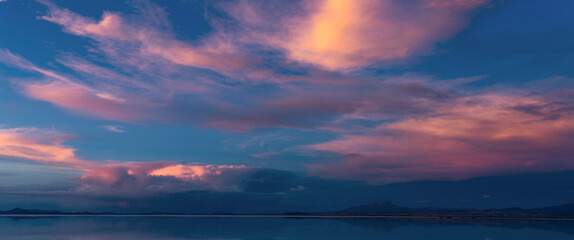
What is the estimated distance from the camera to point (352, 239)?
59281 millimetres

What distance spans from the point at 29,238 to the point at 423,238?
5539cm

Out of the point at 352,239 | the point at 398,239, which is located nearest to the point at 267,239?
the point at 352,239

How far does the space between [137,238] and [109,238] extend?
13.4 ft

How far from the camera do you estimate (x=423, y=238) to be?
2409 inches

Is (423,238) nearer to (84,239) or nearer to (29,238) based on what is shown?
(84,239)

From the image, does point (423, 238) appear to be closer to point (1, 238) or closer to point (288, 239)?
point (288, 239)

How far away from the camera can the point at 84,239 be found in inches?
2382

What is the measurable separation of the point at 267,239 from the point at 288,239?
291cm

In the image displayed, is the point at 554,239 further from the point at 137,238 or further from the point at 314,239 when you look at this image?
the point at 137,238

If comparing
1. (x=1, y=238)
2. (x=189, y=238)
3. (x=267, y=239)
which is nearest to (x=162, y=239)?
(x=189, y=238)

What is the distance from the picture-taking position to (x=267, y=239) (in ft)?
193

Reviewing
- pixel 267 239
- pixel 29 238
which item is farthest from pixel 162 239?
pixel 29 238

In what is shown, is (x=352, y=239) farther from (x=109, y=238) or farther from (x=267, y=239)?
→ (x=109, y=238)

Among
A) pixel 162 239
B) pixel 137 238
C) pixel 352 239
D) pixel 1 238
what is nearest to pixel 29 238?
pixel 1 238
